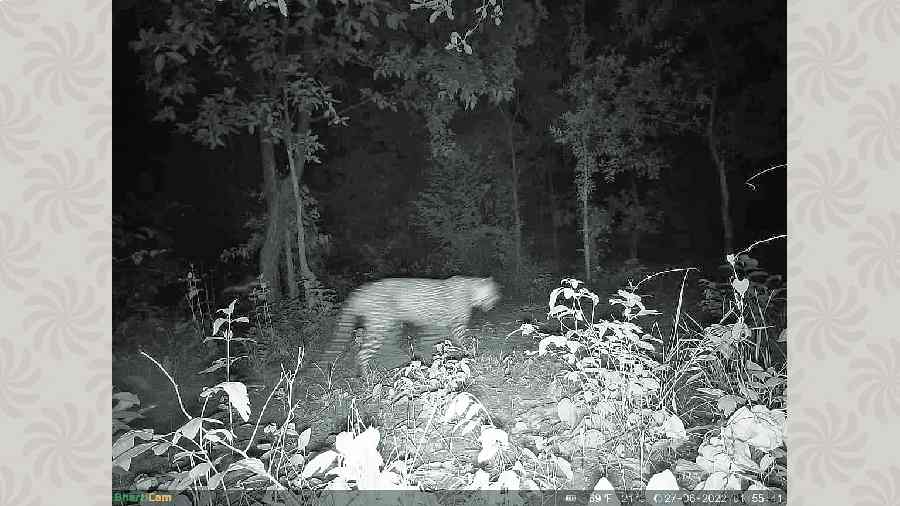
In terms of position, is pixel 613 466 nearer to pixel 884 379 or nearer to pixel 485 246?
pixel 884 379

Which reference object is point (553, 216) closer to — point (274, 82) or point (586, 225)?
point (586, 225)

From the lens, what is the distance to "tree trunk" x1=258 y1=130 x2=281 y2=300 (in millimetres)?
2449

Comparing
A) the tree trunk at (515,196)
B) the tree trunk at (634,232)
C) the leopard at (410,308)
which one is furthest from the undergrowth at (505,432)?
the tree trunk at (634,232)

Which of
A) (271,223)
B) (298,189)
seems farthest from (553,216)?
(271,223)

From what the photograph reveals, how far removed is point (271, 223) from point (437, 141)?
0.90 m

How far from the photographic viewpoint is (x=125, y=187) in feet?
6.68

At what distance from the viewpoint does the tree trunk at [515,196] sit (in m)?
2.76

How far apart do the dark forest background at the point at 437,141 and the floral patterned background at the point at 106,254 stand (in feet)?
1.73

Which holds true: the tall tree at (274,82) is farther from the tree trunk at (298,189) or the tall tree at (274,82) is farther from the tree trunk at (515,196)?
the tree trunk at (515,196)

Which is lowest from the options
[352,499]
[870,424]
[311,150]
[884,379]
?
[352,499]

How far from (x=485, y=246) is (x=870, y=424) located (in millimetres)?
1765

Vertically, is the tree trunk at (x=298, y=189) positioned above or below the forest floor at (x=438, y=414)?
above

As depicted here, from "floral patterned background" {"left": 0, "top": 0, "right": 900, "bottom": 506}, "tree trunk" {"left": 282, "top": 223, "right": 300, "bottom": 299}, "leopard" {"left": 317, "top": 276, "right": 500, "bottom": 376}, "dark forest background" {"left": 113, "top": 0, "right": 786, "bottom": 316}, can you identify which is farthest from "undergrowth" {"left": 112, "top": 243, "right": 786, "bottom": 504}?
"dark forest background" {"left": 113, "top": 0, "right": 786, "bottom": 316}

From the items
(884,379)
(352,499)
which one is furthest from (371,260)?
(884,379)
